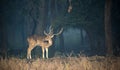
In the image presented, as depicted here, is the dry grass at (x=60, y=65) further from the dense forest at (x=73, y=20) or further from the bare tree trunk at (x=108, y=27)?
the dense forest at (x=73, y=20)

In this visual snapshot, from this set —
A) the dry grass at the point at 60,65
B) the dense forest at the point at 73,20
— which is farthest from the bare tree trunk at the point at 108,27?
the dry grass at the point at 60,65

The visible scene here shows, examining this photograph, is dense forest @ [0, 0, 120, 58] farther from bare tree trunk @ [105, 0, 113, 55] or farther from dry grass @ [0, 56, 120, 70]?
dry grass @ [0, 56, 120, 70]

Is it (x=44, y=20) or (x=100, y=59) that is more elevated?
(x=44, y=20)

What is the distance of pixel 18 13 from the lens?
2878 cm

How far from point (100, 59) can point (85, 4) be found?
22.5 feet

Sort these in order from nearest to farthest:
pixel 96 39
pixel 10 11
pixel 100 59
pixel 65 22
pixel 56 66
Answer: pixel 56 66, pixel 100 59, pixel 65 22, pixel 96 39, pixel 10 11

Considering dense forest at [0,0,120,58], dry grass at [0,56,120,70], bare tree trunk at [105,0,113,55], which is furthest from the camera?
dense forest at [0,0,120,58]

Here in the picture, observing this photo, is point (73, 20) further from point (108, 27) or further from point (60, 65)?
point (60, 65)

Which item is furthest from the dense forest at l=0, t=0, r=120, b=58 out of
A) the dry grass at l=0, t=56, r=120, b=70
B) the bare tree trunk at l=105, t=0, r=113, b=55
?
the dry grass at l=0, t=56, r=120, b=70

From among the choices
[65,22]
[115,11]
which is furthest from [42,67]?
[115,11]

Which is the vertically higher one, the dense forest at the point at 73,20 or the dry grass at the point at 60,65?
the dense forest at the point at 73,20

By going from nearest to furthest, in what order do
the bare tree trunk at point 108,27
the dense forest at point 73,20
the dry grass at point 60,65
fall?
1. the dry grass at point 60,65
2. the bare tree trunk at point 108,27
3. the dense forest at point 73,20

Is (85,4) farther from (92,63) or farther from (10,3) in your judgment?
(92,63)

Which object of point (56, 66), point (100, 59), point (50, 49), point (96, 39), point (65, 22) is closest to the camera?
point (56, 66)
